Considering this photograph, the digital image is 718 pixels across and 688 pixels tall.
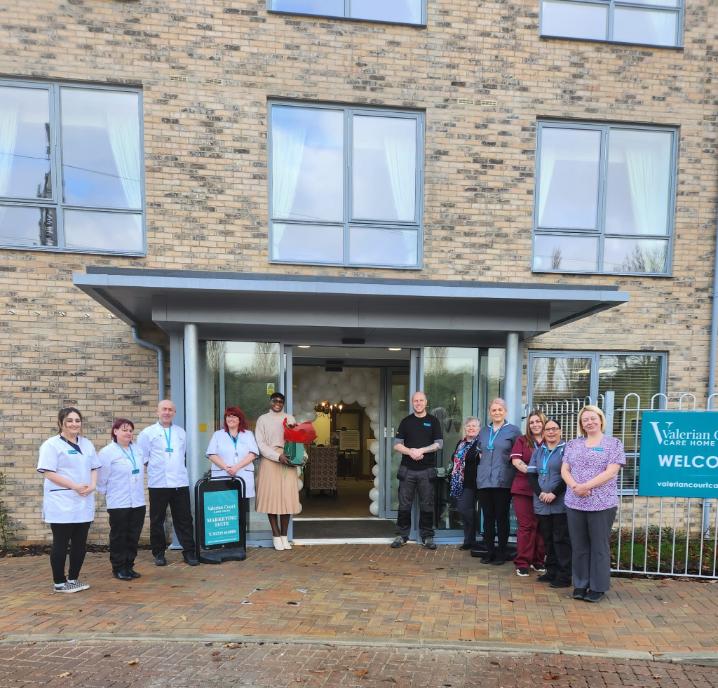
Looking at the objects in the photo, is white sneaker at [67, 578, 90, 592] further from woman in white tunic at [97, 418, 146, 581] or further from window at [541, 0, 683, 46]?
window at [541, 0, 683, 46]

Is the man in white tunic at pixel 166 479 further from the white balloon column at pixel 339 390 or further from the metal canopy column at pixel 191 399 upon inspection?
the white balloon column at pixel 339 390

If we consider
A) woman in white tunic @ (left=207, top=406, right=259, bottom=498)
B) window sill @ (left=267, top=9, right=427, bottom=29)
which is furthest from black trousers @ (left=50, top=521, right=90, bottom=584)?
window sill @ (left=267, top=9, right=427, bottom=29)

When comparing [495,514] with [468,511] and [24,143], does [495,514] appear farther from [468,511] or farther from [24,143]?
[24,143]

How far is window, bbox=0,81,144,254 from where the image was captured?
22.7 feet

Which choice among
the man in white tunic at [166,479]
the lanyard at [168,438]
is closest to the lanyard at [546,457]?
the man in white tunic at [166,479]

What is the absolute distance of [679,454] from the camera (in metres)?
5.62

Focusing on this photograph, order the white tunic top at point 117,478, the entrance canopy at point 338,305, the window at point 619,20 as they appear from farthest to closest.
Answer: the window at point 619,20 < the entrance canopy at point 338,305 < the white tunic top at point 117,478

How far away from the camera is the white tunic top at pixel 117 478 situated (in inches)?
204

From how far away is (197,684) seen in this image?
3492 millimetres

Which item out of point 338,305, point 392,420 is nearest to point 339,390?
point 392,420

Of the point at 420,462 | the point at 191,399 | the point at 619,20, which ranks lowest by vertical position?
the point at 420,462

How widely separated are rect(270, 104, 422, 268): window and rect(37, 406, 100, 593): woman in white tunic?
3597 millimetres

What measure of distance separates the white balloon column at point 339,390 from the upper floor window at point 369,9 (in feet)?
17.2

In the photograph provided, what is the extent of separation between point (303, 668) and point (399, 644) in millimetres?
779
